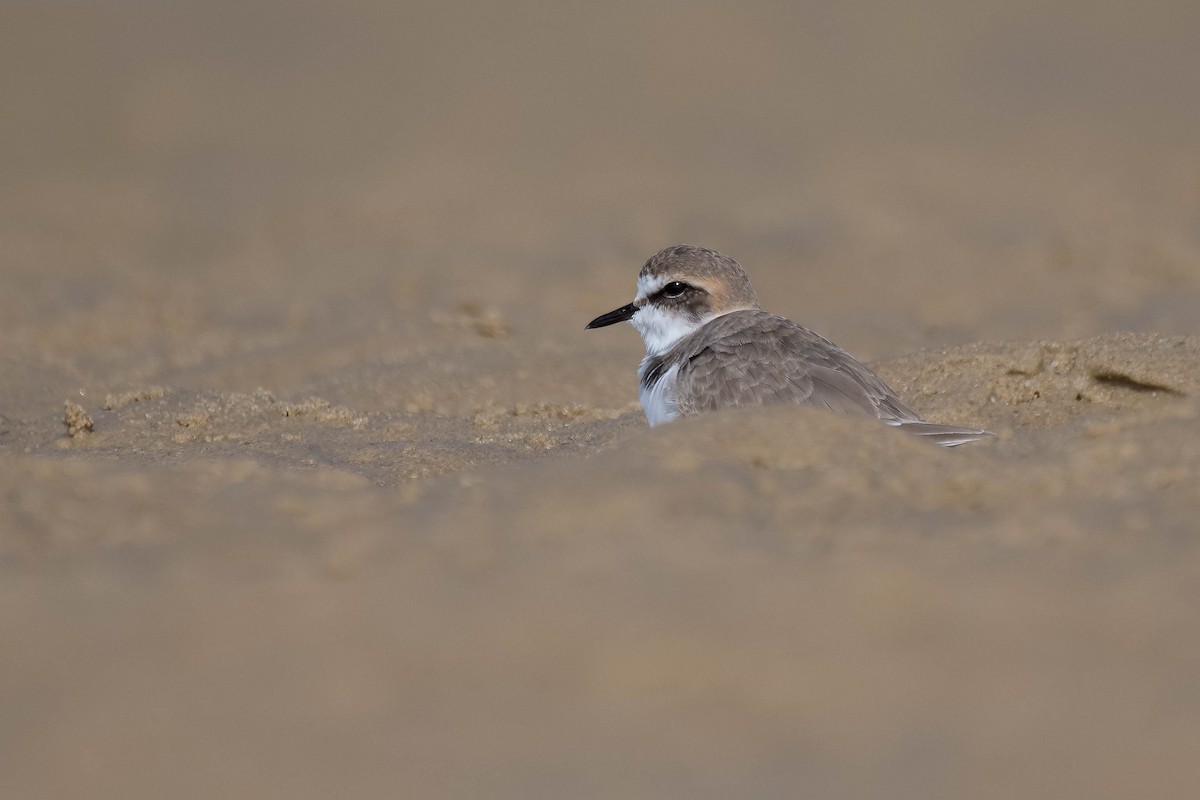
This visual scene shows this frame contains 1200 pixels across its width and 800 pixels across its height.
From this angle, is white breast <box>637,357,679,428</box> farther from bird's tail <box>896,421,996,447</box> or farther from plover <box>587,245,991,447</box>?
bird's tail <box>896,421,996,447</box>

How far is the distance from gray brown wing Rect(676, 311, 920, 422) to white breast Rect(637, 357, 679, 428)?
0.05 meters

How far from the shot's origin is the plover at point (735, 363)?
5117mm

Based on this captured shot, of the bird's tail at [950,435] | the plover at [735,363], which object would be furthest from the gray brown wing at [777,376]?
the bird's tail at [950,435]

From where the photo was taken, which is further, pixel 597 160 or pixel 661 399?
pixel 597 160

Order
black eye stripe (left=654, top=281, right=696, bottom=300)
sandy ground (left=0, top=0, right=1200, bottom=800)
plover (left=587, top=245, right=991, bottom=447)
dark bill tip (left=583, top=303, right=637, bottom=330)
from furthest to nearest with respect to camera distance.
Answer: dark bill tip (left=583, top=303, right=637, bottom=330), black eye stripe (left=654, top=281, right=696, bottom=300), plover (left=587, top=245, right=991, bottom=447), sandy ground (left=0, top=0, right=1200, bottom=800)

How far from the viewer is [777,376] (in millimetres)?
5215

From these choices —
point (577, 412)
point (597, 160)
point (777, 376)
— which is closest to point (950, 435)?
point (777, 376)

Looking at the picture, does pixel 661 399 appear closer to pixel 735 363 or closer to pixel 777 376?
pixel 735 363

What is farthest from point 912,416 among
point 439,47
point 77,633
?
point 439,47

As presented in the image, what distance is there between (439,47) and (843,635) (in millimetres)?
13185

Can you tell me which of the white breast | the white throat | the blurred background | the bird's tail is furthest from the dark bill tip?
the blurred background

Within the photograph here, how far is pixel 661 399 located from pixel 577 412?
4.61 feet

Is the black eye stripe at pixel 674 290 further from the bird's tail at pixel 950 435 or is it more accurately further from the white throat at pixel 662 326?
the bird's tail at pixel 950 435

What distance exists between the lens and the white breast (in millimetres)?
5445
